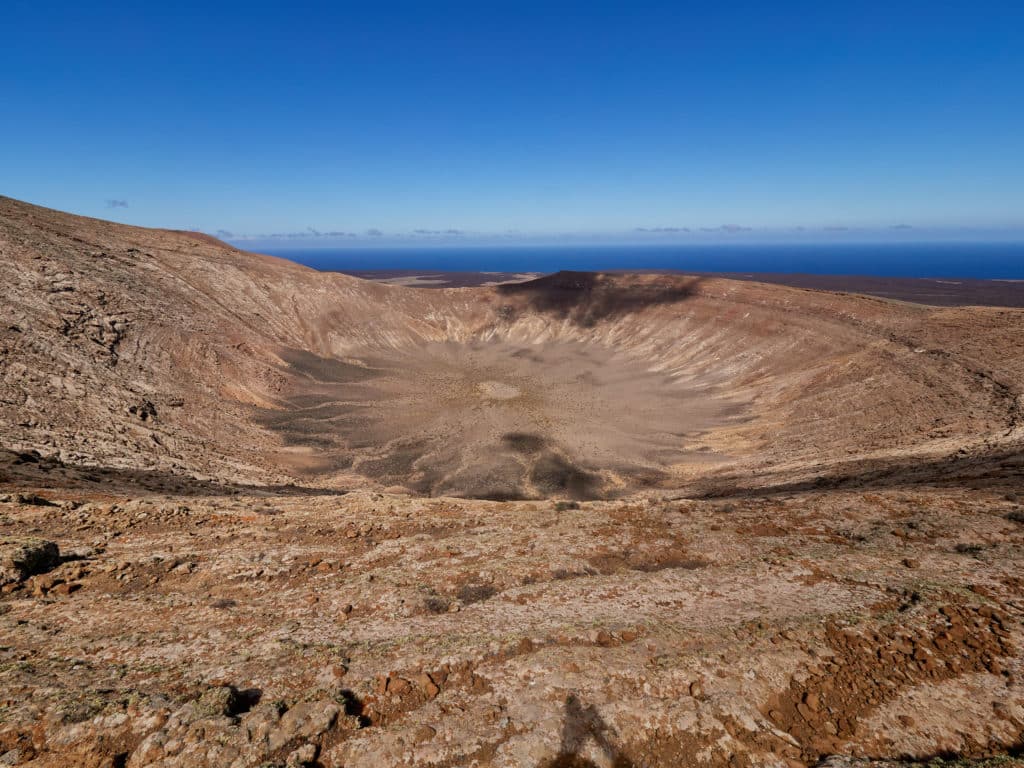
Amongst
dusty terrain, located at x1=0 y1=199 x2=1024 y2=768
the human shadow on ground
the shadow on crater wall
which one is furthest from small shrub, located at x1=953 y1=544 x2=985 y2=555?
the shadow on crater wall

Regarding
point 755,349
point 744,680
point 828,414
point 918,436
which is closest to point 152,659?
point 744,680

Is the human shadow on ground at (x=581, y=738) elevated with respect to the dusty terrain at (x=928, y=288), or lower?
lower

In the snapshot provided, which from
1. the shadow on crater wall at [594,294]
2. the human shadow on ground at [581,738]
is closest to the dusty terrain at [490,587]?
the human shadow on ground at [581,738]

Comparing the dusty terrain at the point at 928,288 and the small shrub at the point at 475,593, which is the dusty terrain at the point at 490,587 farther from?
the dusty terrain at the point at 928,288

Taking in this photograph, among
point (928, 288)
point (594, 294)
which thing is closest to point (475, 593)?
point (594, 294)

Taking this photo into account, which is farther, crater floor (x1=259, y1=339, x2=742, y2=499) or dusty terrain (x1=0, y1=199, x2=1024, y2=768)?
crater floor (x1=259, y1=339, x2=742, y2=499)

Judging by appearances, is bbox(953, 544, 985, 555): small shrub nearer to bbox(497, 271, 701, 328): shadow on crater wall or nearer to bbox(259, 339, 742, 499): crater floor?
bbox(259, 339, 742, 499): crater floor

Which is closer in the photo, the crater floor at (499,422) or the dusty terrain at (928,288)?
the crater floor at (499,422)

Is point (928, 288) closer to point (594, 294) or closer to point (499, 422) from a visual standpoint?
point (594, 294)

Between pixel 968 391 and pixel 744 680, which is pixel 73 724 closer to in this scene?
pixel 744 680
